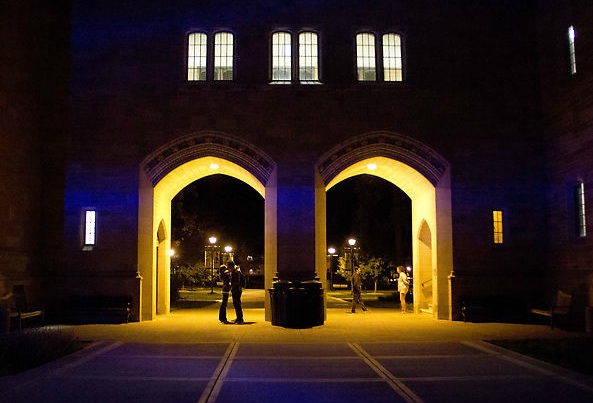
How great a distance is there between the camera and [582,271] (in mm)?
16859

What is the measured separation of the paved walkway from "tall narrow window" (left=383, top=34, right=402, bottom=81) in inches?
312

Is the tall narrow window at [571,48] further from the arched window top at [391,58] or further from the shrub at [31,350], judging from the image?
the shrub at [31,350]

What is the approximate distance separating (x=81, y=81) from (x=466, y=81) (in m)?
11.6

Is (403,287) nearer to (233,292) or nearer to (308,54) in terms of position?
(233,292)

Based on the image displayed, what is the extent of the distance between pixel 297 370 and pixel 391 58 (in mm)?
12010

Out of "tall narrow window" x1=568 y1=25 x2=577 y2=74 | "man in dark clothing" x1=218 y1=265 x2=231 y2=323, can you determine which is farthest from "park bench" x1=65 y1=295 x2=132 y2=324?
"tall narrow window" x1=568 y1=25 x2=577 y2=74

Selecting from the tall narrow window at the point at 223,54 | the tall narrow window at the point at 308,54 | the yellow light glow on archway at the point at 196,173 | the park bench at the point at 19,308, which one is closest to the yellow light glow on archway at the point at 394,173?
the yellow light glow on archway at the point at 196,173

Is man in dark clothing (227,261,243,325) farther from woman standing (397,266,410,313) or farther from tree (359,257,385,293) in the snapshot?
tree (359,257,385,293)

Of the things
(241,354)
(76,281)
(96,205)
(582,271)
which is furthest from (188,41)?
(582,271)

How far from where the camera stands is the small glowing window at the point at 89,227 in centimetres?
1884

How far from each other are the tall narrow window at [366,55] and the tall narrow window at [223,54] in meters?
3.91

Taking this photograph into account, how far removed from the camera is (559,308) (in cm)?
1673

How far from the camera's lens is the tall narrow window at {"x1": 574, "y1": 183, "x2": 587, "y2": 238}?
17258mm

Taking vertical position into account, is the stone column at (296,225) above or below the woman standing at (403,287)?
above
